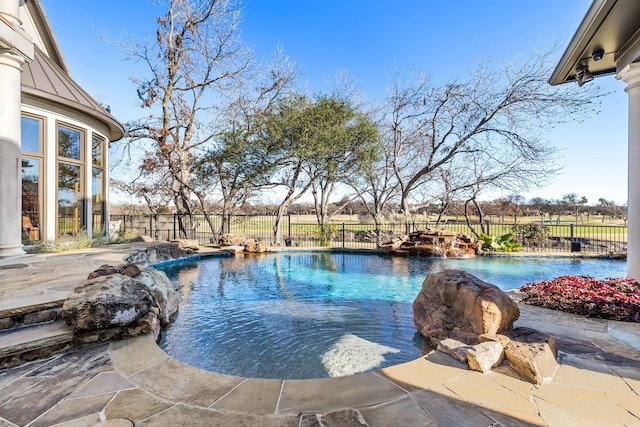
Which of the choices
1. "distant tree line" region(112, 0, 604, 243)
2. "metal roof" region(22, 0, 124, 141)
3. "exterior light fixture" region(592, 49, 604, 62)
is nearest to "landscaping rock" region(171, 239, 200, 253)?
"distant tree line" region(112, 0, 604, 243)

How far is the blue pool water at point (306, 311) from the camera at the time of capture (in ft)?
10.4

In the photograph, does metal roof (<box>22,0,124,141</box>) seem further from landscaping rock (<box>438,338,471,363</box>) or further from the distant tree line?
landscaping rock (<box>438,338,471,363</box>)

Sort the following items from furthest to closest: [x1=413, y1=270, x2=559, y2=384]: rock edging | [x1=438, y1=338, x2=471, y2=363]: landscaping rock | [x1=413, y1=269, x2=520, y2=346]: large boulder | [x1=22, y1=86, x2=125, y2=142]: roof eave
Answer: [x1=22, y1=86, x2=125, y2=142]: roof eave < [x1=413, y1=269, x2=520, y2=346]: large boulder < [x1=438, y1=338, x2=471, y2=363]: landscaping rock < [x1=413, y1=270, x2=559, y2=384]: rock edging

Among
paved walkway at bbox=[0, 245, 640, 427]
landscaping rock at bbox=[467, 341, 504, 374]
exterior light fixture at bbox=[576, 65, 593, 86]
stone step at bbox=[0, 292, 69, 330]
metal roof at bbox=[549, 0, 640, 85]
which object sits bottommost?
paved walkway at bbox=[0, 245, 640, 427]

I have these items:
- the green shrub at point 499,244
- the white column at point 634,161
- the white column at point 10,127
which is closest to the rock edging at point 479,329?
the white column at point 634,161

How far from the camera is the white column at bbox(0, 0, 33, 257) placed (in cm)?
494

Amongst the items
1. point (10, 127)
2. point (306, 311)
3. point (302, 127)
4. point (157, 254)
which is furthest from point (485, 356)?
point (302, 127)

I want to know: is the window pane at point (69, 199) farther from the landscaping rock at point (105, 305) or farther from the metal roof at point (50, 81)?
the landscaping rock at point (105, 305)

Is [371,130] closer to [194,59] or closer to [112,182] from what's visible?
[194,59]

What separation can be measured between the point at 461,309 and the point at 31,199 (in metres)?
8.33

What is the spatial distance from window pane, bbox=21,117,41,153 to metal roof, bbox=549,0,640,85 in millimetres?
9483

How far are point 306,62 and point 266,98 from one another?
102 inches

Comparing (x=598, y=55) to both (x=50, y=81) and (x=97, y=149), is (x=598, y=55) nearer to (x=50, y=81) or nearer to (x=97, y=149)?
(x=50, y=81)

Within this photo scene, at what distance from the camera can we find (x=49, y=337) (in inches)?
99.2
